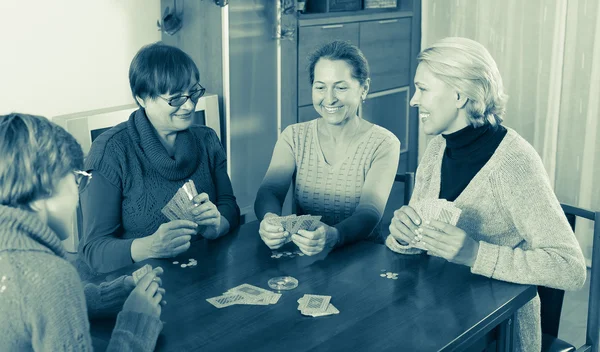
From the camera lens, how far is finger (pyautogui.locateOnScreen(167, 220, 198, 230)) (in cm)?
238

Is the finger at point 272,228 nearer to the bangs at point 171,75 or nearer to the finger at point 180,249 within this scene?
the finger at point 180,249

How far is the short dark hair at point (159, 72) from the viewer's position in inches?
108

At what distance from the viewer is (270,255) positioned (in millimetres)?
2424

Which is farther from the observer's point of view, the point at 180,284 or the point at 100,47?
the point at 100,47

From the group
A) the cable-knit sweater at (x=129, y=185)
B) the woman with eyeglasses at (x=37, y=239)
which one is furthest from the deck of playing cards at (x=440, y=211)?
the woman with eyeglasses at (x=37, y=239)

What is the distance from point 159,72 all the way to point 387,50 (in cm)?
282

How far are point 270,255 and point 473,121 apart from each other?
2.65 feet

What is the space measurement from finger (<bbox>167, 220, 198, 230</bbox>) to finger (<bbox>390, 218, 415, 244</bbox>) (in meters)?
0.65

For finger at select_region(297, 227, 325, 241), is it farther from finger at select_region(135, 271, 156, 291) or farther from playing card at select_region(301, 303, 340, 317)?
finger at select_region(135, 271, 156, 291)

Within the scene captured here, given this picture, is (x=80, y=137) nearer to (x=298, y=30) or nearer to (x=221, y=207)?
(x=221, y=207)

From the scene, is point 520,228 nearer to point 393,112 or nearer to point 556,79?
point 556,79

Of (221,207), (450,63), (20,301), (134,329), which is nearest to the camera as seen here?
(20,301)

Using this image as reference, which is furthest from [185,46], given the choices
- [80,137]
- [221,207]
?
[221,207]

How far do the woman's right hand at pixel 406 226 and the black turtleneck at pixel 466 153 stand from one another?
21 cm
